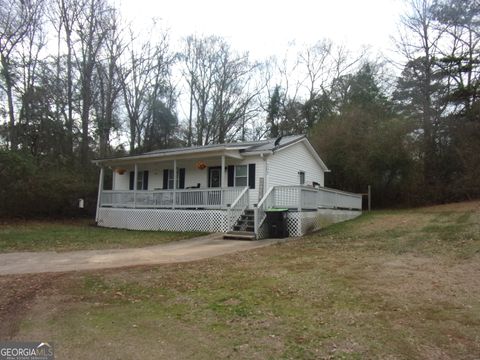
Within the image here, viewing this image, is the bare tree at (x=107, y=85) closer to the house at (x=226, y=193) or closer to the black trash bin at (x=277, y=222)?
the house at (x=226, y=193)

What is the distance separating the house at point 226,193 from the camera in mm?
14867

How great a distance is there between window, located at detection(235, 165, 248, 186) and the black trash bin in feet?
12.2

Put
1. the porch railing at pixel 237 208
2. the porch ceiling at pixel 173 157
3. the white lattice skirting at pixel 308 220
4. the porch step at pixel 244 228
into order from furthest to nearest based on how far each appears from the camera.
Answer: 1. the porch ceiling at pixel 173 157
2. the porch railing at pixel 237 208
3. the porch step at pixel 244 228
4. the white lattice skirting at pixel 308 220

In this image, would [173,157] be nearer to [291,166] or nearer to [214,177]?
[214,177]

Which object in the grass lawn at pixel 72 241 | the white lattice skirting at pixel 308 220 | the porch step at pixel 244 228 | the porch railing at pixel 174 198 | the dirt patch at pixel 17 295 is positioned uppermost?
the porch railing at pixel 174 198

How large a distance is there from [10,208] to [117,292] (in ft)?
56.8

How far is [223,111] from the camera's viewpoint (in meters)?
36.8

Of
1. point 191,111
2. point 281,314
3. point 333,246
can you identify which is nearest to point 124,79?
point 191,111

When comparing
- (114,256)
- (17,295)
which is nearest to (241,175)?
(114,256)

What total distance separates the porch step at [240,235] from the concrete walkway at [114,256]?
2.23 feet

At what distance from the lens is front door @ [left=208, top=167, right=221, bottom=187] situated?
18.7 meters

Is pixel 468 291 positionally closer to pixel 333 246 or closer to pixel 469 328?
pixel 469 328
